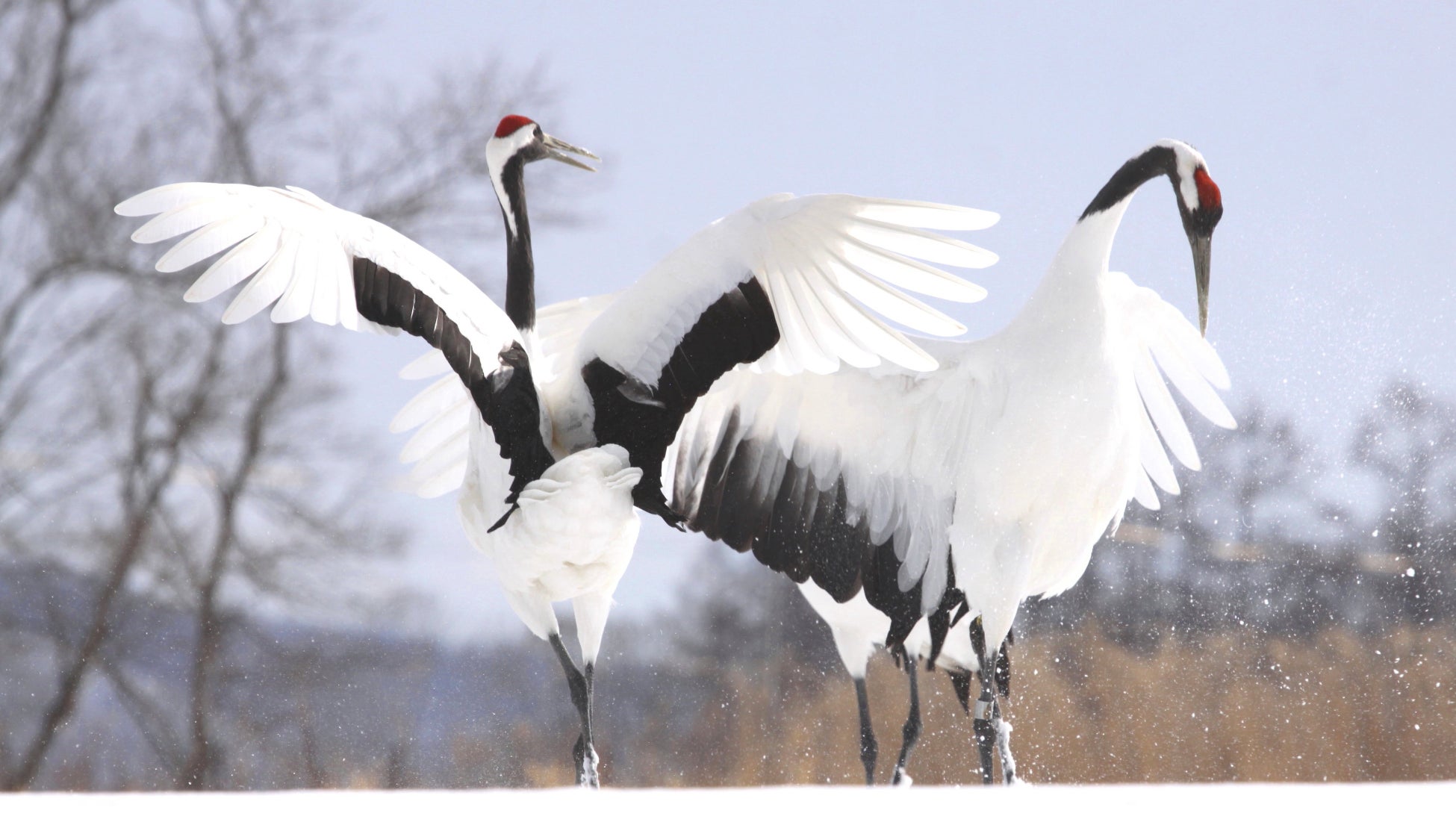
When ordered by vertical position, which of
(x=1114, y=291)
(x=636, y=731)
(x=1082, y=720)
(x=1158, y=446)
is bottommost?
(x=636, y=731)

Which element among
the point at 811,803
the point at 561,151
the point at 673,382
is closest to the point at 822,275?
the point at 673,382

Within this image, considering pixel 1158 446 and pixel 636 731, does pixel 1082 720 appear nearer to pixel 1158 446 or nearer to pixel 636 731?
pixel 636 731

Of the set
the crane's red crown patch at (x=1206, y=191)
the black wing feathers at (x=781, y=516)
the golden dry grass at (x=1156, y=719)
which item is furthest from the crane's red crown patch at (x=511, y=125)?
the golden dry grass at (x=1156, y=719)

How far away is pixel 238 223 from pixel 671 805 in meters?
1.16

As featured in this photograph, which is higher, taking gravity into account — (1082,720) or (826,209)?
(826,209)

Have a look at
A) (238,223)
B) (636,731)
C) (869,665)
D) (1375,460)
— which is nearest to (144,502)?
(636,731)

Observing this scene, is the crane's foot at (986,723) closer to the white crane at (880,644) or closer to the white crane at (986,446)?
the white crane at (986,446)

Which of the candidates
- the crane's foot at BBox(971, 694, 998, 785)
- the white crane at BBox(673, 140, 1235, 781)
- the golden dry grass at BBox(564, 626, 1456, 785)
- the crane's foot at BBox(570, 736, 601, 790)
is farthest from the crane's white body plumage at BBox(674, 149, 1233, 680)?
the golden dry grass at BBox(564, 626, 1456, 785)

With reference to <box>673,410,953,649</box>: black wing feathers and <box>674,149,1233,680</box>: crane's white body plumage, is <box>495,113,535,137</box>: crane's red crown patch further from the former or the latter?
<box>673,410,953,649</box>: black wing feathers

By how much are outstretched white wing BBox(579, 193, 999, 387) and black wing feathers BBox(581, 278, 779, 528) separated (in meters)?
0.02

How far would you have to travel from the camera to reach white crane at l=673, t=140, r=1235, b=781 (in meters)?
2.34

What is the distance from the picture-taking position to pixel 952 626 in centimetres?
271

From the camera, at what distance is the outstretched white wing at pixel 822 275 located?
6.82 ft

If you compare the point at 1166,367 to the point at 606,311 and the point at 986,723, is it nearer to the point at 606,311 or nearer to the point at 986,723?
the point at 986,723
